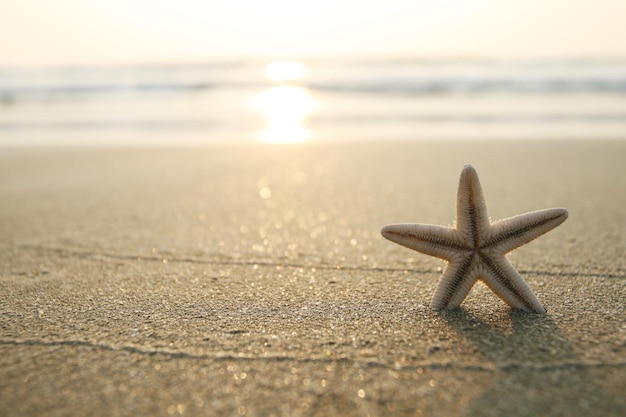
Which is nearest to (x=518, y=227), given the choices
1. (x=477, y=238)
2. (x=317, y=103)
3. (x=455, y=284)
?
(x=477, y=238)

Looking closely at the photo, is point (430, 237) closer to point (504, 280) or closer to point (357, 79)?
point (504, 280)

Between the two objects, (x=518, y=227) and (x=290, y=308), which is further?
(x=290, y=308)

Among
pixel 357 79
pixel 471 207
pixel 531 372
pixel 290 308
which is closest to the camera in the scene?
pixel 531 372

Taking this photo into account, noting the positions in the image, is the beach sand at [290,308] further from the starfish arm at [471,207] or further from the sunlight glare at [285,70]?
the sunlight glare at [285,70]

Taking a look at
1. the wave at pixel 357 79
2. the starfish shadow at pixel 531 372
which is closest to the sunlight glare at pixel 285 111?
the wave at pixel 357 79

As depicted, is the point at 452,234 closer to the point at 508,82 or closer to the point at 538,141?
the point at 538,141

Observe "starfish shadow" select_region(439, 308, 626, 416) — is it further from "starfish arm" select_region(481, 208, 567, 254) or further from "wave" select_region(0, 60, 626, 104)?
"wave" select_region(0, 60, 626, 104)

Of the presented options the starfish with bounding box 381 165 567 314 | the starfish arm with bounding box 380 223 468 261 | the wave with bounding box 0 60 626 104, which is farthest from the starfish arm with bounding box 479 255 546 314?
the wave with bounding box 0 60 626 104
